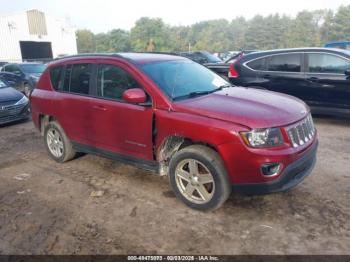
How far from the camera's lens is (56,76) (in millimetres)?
5094

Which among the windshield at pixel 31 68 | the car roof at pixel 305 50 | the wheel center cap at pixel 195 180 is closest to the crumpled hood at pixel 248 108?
the wheel center cap at pixel 195 180

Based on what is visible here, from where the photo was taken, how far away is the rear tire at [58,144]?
506cm

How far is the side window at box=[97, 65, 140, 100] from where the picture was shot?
4.01 meters

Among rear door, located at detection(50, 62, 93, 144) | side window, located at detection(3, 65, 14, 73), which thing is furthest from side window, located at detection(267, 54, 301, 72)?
side window, located at detection(3, 65, 14, 73)

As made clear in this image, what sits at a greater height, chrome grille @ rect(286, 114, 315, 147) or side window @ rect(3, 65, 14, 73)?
chrome grille @ rect(286, 114, 315, 147)

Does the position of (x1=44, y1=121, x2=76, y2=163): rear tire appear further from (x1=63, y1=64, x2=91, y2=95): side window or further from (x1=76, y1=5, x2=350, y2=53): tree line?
(x1=76, y1=5, x2=350, y2=53): tree line

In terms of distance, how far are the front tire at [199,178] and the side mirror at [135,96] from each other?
76 centimetres

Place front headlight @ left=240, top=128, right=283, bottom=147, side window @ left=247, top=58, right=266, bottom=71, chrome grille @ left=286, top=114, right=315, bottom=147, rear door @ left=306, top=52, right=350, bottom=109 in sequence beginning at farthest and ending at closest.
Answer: side window @ left=247, top=58, right=266, bottom=71 < rear door @ left=306, top=52, right=350, bottom=109 < chrome grille @ left=286, top=114, right=315, bottom=147 < front headlight @ left=240, top=128, right=283, bottom=147

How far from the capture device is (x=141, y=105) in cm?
379

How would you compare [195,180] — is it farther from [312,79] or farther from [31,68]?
[31,68]

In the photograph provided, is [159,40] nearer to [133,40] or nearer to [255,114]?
[133,40]

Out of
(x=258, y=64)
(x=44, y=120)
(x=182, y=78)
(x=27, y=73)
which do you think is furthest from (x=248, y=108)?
(x=27, y=73)

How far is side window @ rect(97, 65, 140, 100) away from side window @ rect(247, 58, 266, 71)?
446cm

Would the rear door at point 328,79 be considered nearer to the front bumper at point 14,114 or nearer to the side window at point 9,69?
the front bumper at point 14,114
